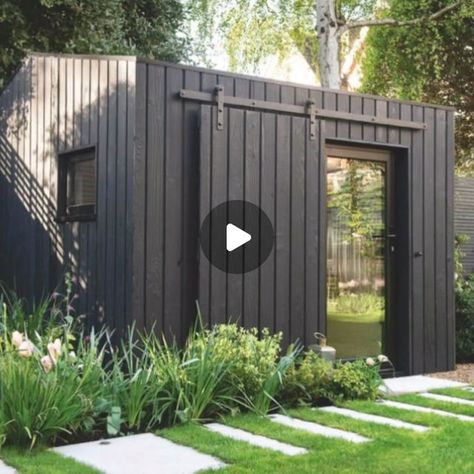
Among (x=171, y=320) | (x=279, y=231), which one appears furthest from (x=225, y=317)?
(x=279, y=231)

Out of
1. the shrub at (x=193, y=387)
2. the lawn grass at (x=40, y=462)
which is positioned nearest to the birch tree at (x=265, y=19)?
the shrub at (x=193, y=387)

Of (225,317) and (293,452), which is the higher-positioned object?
(225,317)

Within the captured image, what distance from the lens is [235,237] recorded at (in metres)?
5.28

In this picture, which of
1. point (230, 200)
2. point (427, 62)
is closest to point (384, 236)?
point (230, 200)

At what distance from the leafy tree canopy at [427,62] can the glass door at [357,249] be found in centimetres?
490

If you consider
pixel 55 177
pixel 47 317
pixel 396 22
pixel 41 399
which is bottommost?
pixel 41 399

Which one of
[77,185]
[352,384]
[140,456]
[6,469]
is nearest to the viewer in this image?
[6,469]

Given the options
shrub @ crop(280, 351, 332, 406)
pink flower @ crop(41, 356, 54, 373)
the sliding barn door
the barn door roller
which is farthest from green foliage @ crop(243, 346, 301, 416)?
the barn door roller

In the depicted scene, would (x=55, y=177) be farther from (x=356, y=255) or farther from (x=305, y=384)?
(x=305, y=384)

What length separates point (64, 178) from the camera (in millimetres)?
5910

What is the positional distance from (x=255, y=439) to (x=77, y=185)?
2.77 meters

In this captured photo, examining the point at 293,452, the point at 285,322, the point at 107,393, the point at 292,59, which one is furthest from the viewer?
the point at 292,59

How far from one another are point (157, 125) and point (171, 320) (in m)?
1.33

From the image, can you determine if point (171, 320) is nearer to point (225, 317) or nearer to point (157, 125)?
point (225, 317)
